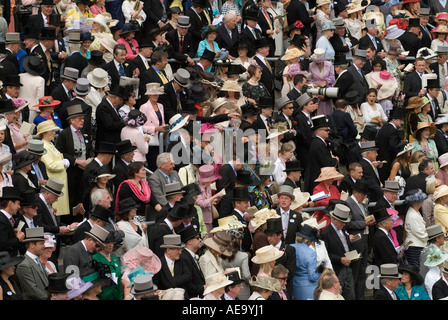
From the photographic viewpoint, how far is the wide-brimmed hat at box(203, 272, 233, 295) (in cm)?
1492

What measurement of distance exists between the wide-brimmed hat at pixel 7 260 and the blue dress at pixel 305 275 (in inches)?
154

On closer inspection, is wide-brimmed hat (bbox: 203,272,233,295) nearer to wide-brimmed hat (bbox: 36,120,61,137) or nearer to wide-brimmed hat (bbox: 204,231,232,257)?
wide-brimmed hat (bbox: 204,231,232,257)

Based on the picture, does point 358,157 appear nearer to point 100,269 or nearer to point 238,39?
point 238,39

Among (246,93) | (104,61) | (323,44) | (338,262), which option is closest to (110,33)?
(104,61)

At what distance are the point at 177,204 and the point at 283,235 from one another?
5.95ft

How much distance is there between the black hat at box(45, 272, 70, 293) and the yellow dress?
9.20 ft

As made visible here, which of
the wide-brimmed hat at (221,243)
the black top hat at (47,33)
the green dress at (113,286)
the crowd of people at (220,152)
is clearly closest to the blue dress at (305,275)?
the crowd of people at (220,152)

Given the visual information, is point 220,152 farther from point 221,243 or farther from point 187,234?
point 187,234

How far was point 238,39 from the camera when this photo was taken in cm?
2197

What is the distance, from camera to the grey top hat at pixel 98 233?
14797mm

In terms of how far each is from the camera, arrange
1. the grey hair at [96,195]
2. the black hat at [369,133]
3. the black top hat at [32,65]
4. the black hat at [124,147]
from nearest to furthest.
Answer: the grey hair at [96,195]
the black hat at [124,147]
the black top hat at [32,65]
the black hat at [369,133]

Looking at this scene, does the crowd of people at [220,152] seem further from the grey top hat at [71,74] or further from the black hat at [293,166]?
the black hat at [293,166]

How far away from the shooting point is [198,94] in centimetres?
1931

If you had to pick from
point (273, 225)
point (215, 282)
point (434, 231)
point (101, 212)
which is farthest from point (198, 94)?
point (215, 282)
